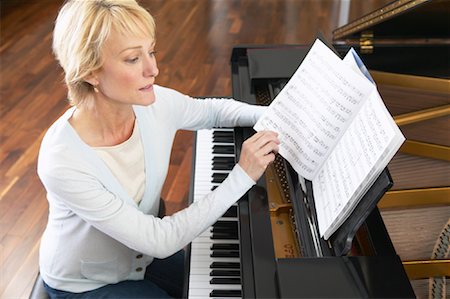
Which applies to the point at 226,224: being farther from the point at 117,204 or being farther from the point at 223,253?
the point at 117,204

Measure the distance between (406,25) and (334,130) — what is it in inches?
44.5

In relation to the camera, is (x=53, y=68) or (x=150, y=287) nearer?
(x=150, y=287)

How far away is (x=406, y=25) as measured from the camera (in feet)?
7.81

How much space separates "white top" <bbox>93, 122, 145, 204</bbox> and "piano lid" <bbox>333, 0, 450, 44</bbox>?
3.34ft

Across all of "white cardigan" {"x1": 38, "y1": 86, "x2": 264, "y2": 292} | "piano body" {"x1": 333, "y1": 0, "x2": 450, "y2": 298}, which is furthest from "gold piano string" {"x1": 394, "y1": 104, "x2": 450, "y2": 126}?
"white cardigan" {"x1": 38, "y1": 86, "x2": 264, "y2": 292}

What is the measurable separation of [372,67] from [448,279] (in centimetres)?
108

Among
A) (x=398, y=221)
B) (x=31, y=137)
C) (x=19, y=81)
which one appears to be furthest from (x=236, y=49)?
(x=19, y=81)

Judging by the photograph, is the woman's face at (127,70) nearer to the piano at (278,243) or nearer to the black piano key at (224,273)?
the piano at (278,243)

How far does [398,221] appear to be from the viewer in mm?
1811

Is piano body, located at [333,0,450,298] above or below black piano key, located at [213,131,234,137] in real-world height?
above

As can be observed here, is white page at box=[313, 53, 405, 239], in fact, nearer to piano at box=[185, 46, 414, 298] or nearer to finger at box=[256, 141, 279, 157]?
piano at box=[185, 46, 414, 298]

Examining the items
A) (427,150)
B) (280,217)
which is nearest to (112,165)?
(280,217)

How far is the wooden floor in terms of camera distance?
301 centimetres

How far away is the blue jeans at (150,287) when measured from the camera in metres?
1.76
